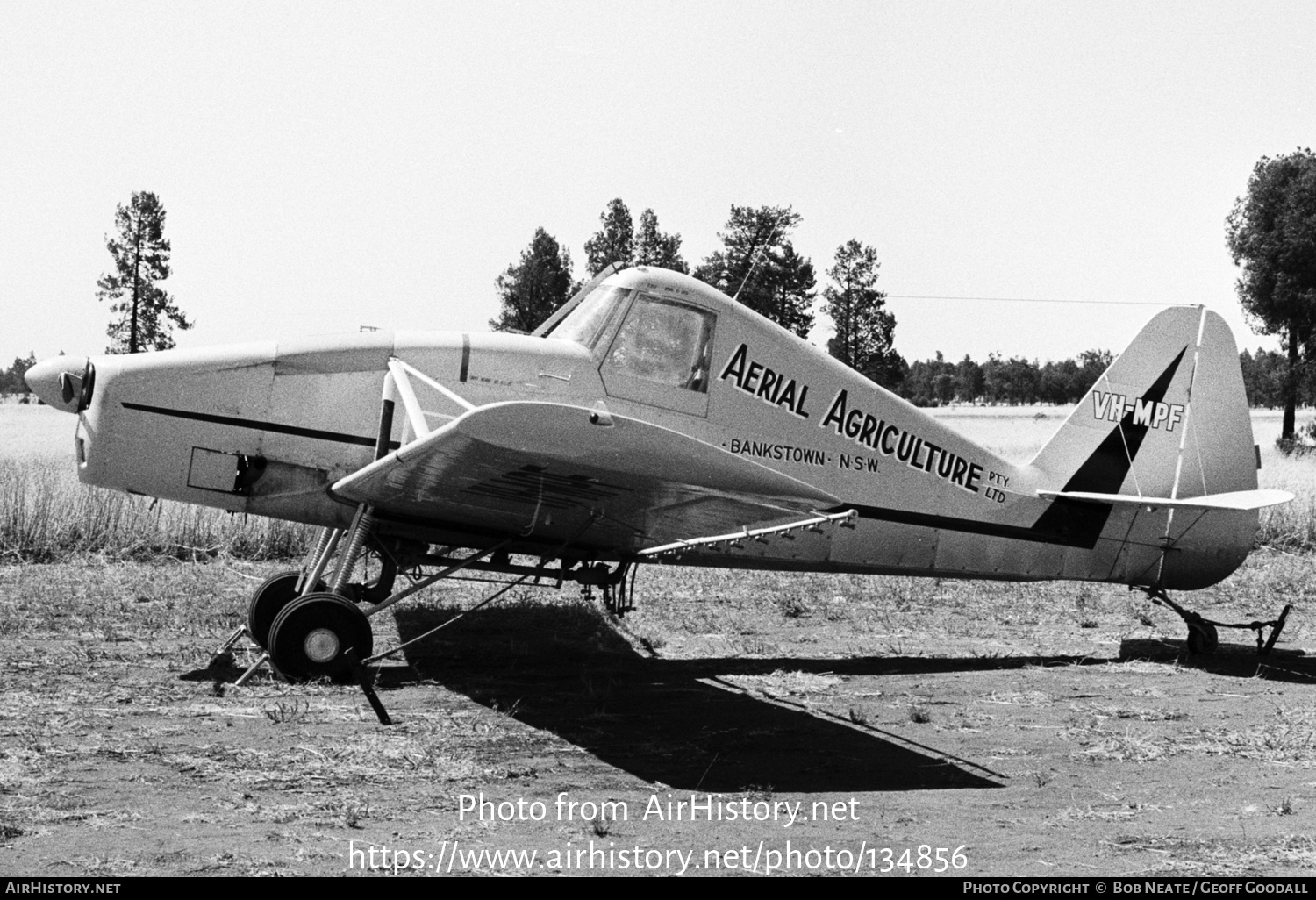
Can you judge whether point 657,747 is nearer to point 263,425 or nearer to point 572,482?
point 572,482

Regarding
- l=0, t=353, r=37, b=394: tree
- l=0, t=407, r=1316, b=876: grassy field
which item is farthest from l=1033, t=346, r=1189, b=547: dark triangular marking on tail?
l=0, t=353, r=37, b=394: tree

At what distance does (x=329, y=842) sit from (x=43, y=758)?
196 cm

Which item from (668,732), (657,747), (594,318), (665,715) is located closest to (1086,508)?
(665,715)

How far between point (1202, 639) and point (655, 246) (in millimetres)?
33778

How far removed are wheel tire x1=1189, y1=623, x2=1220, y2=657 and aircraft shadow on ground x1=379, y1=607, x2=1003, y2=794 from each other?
2.66m

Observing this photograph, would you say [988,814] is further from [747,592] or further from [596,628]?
[747,592]

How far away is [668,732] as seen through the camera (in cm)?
680

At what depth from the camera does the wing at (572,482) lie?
526 centimetres

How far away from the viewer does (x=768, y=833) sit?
4.98 metres

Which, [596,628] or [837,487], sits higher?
[837,487]

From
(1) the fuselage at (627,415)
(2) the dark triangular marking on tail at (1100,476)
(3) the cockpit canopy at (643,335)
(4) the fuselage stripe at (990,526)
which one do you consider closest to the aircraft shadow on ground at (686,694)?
(1) the fuselage at (627,415)

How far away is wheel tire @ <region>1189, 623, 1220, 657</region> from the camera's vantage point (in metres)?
9.69

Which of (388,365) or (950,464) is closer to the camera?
(388,365)
